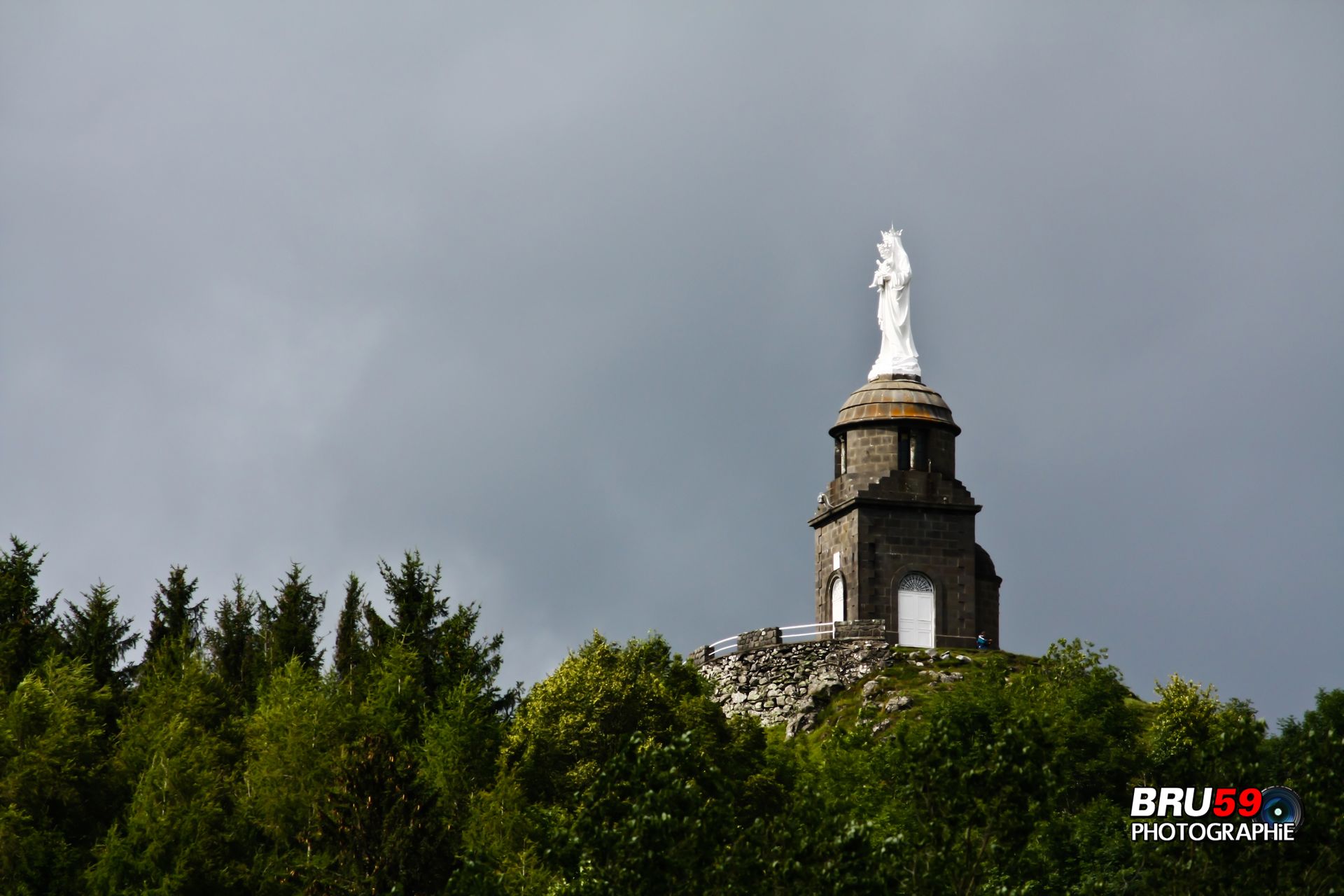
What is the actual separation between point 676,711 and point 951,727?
16.1m

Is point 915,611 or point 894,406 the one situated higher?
point 894,406

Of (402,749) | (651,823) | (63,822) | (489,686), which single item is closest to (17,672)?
(63,822)

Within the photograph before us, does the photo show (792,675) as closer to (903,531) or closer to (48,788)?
(903,531)

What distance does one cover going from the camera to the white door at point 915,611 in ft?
251

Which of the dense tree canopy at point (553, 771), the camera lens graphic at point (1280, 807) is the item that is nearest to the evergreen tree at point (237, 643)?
the dense tree canopy at point (553, 771)

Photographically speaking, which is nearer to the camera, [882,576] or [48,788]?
[48,788]

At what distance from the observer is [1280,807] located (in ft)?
163

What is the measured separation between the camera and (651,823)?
4625cm

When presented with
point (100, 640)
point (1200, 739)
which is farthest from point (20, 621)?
point (1200, 739)

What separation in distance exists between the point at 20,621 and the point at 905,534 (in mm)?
28597

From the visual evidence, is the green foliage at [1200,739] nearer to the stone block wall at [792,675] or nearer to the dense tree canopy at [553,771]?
the dense tree canopy at [553,771]

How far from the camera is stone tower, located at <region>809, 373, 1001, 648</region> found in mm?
76188

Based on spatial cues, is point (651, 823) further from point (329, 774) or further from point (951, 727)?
point (329, 774)

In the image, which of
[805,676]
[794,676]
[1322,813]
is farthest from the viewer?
[794,676]
